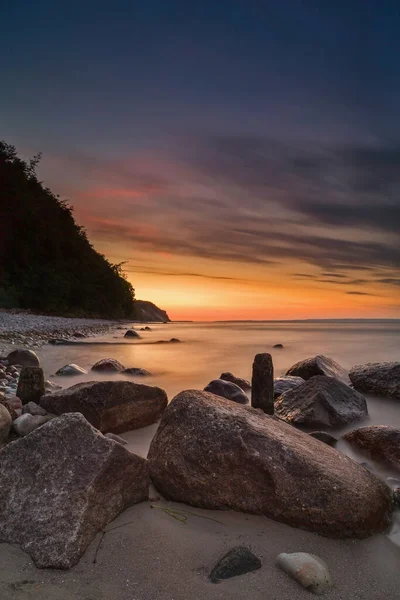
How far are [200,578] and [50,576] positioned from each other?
31.4 inches

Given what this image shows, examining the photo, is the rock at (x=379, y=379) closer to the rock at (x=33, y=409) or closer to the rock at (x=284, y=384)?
the rock at (x=284, y=384)

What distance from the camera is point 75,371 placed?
29.8 feet

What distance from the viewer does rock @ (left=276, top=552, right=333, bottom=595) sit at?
7.72ft

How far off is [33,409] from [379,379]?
225 inches

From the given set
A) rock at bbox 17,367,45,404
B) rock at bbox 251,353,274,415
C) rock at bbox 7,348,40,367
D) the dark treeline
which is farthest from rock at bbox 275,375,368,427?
the dark treeline

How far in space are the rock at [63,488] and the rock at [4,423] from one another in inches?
49.2

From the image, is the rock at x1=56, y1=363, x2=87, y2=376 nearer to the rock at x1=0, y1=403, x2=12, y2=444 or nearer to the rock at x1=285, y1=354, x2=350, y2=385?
the rock at x1=285, y1=354, x2=350, y2=385

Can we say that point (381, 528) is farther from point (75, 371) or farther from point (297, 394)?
point (75, 371)

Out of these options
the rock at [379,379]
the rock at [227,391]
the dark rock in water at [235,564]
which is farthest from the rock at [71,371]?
the dark rock in water at [235,564]

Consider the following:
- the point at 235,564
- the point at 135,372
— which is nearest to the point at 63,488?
the point at 235,564

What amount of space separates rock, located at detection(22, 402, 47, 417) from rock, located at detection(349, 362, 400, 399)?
18.1 ft

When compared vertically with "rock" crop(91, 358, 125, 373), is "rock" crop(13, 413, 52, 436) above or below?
above

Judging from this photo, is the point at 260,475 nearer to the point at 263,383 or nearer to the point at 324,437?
the point at 324,437

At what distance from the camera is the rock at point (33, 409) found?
4992 mm
